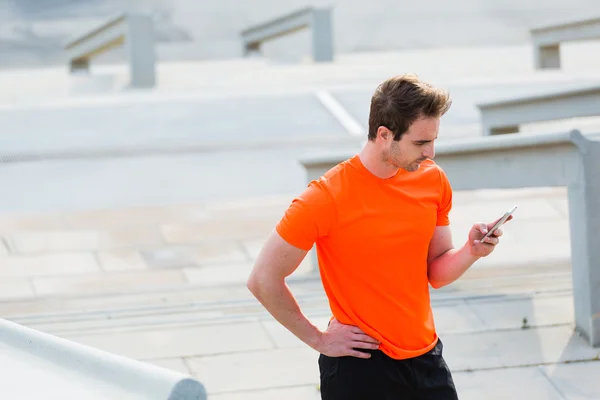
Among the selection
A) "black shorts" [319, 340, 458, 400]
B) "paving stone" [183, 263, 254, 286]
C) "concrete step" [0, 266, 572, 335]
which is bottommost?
"paving stone" [183, 263, 254, 286]

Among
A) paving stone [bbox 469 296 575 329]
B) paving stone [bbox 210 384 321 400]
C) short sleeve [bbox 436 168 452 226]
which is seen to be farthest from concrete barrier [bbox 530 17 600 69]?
short sleeve [bbox 436 168 452 226]

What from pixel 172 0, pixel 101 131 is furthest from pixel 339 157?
pixel 172 0

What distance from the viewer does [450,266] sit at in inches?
131

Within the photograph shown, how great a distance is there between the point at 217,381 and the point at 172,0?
74.9 ft

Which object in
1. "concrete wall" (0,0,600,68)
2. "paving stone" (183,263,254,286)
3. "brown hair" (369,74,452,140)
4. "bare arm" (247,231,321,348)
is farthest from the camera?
"concrete wall" (0,0,600,68)

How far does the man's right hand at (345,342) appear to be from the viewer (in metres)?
3.20

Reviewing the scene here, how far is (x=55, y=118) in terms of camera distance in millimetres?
13570

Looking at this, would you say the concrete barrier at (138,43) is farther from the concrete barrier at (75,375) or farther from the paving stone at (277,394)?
the concrete barrier at (75,375)

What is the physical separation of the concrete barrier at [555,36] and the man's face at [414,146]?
13844 mm

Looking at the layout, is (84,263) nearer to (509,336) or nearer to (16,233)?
(16,233)

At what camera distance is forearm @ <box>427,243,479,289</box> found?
10.8 feet

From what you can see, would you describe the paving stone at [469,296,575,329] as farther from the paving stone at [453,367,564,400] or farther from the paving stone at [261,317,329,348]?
the paving stone at [261,317,329,348]

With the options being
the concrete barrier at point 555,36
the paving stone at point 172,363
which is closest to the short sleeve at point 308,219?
the paving stone at point 172,363

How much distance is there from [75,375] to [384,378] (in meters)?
1.30
